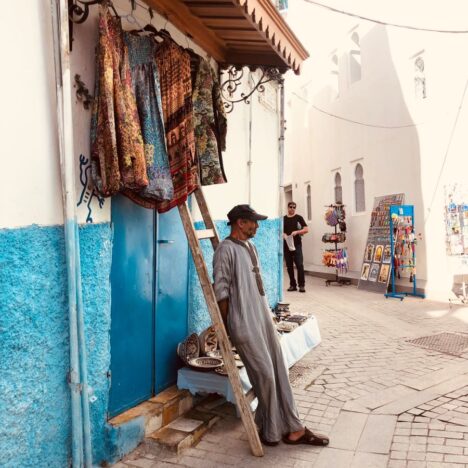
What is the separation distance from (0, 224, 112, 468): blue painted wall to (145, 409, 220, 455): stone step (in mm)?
515

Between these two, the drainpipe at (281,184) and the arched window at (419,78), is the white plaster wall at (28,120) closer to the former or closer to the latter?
the drainpipe at (281,184)

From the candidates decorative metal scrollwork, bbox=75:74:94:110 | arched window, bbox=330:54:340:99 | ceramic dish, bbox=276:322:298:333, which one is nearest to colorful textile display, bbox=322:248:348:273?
arched window, bbox=330:54:340:99

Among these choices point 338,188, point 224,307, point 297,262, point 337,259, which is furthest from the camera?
point 338,188

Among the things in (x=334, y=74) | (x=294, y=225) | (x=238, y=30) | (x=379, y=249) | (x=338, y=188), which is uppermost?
(x=334, y=74)

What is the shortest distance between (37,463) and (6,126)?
1.87 m

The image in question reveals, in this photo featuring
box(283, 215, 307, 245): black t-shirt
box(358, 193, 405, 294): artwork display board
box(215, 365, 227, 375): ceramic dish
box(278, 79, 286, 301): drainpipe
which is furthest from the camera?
box(283, 215, 307, 245): black t-shirt

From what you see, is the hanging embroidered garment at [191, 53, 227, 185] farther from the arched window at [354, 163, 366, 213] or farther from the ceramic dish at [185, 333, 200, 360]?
the arched window at [354, 163, 366, 213]

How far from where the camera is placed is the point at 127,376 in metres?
3.60

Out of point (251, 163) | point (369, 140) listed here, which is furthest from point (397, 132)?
point (251, 163)

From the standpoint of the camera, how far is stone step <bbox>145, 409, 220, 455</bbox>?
3422mm

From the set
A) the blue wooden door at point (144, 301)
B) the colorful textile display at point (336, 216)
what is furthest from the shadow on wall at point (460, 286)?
the blue wooden door at point (144, 301)

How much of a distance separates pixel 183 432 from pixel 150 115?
2333 millimetres

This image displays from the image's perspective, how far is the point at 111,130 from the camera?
9.80 ft

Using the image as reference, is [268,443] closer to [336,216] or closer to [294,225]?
[294,225]
